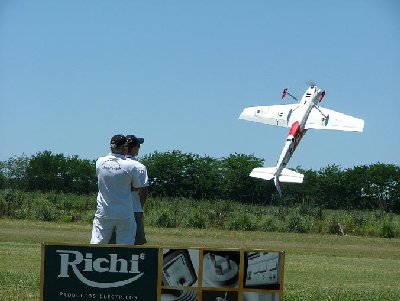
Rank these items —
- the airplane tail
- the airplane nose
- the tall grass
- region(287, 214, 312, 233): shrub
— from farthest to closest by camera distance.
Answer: the airplane nose
the airplane tail
region(287, 214, 312, 233): shrub
the tall grass

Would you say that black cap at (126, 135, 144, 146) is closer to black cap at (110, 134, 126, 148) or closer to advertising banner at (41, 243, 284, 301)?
black cap at (110, 134, 126, 148)

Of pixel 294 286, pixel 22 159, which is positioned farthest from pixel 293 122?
pixel 22 159

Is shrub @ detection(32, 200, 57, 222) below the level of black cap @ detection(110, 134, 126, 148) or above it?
below

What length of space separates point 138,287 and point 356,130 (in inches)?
1741

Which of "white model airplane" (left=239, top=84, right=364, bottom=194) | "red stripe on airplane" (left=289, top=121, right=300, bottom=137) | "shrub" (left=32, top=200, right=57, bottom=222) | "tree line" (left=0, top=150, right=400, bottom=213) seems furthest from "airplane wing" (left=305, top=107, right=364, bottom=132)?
"tree line" (left=0, top=150, right=400, bottom=213)

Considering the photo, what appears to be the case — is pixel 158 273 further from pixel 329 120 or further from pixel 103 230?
pixel 329 120

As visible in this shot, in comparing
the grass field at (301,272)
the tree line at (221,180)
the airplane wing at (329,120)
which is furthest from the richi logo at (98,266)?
the tree line at (221,180)

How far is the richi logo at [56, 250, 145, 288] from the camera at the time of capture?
7.76 meters

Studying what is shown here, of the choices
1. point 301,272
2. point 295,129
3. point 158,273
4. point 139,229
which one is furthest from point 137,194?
point 295,129

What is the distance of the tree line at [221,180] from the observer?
281 ft

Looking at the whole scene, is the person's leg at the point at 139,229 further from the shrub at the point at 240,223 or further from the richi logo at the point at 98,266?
the shrub at the point at 240,223

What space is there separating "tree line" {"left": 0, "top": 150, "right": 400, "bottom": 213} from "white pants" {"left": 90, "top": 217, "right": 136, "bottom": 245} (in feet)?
237

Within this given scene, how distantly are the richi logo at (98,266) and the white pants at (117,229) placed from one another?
2.10m

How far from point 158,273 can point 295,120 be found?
44.3 metres
